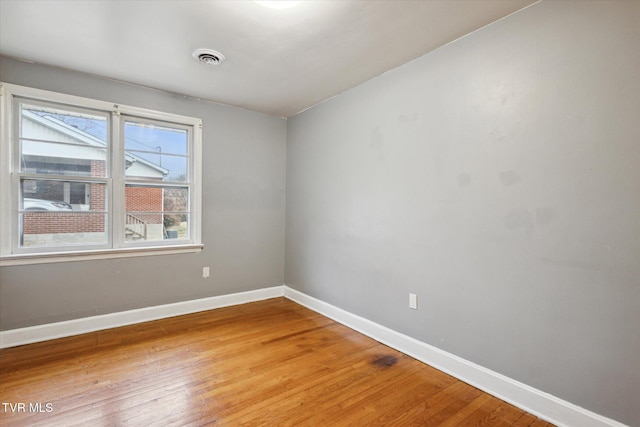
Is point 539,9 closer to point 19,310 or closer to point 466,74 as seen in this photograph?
point 466,74

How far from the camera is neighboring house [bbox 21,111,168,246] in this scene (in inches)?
104

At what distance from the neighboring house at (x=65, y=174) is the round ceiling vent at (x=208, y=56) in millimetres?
1362

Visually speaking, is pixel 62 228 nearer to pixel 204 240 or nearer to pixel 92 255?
pixel 92 255

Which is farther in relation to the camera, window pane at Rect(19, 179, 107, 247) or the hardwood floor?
window pane at Rect(19, 179, 107, 247)

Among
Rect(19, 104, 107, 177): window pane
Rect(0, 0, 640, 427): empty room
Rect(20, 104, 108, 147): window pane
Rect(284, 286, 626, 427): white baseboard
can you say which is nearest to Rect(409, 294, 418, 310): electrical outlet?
Rect(0, 0, 640, 427): empty room

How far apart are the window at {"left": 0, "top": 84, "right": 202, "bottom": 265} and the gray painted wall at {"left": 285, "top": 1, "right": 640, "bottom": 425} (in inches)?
81.6

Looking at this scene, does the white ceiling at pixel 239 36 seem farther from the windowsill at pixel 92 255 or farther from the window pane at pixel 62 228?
the windowsill at pixel 92 255

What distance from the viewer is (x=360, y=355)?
2447 mm

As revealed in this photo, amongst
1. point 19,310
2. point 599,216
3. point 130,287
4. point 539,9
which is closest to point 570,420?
point 599,216

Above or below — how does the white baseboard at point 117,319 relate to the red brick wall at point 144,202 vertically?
below

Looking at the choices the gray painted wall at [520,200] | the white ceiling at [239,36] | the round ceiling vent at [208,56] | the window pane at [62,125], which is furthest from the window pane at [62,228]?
the gray painted wall at [520,200]

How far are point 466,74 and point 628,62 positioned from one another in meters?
0.84

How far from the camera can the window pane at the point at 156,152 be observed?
310 centimetres

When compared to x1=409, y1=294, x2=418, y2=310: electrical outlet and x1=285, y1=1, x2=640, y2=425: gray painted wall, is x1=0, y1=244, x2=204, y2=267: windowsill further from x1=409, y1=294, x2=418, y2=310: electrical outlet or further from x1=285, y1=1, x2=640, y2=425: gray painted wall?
x1=409, y1=294, x2=418, y2=310: electrical outlet
